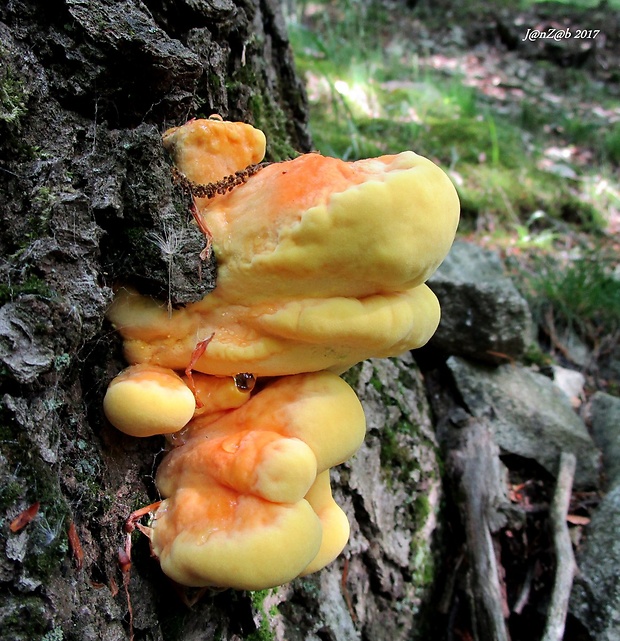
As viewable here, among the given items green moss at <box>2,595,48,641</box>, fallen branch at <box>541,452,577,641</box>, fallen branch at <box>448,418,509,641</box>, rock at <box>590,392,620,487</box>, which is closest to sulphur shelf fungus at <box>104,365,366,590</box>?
green moss at <box>2,595,48,641</box>

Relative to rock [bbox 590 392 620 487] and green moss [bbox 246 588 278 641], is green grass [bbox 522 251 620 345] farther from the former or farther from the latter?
green moss [bbox 246 588 278 641]

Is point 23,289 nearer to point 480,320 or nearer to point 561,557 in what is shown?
point 561,557

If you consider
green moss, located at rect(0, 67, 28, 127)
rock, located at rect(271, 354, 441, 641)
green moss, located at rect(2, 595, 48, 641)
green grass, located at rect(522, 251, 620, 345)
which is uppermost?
green moss, located at rect(0, 67, 28, 127)

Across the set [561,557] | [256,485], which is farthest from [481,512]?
[256,485]

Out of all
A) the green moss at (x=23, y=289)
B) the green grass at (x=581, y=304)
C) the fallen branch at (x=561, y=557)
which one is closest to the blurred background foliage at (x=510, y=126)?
the green grass at (x=581, y=304)

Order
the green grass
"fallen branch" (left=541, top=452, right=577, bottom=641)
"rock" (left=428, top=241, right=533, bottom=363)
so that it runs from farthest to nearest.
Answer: the green grass < "rock" (left=428, top=241, right=533, bottom=363) < "fallen branch" (left=541, top=452, right=577, bottom=641)

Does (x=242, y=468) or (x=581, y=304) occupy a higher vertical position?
(x=242, y=468)

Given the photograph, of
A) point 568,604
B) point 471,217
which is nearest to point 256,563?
A: point 568,604
